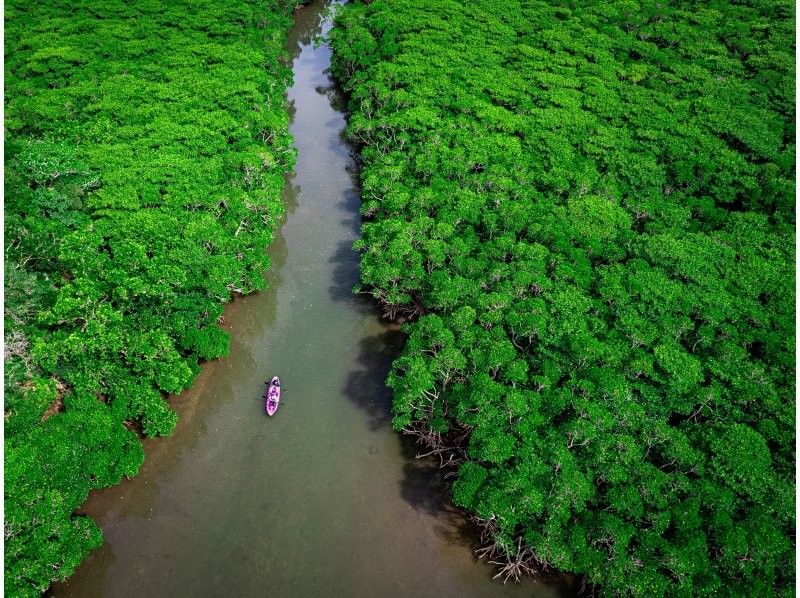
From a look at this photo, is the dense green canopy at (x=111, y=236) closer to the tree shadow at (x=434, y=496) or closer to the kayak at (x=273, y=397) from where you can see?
the kayak at (x=273, y=397)

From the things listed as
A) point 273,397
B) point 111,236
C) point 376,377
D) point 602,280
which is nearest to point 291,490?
point 273,397

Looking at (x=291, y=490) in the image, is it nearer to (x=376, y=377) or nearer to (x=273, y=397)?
(x=273, y=397)

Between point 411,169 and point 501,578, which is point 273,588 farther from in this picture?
point 411,169

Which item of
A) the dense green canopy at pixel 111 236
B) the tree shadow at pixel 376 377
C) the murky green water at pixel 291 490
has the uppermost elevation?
the dense green canopy at pixel 111 236

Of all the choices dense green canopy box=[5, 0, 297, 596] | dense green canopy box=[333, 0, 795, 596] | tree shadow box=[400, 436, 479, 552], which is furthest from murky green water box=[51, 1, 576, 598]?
dense green canopy box=[333, 0, 795, 596]

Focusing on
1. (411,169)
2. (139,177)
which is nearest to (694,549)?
(411,169)

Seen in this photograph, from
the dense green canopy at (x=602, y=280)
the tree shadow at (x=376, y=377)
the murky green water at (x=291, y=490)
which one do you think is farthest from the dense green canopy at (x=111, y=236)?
the dense green canopy at (x=602, y=280)
